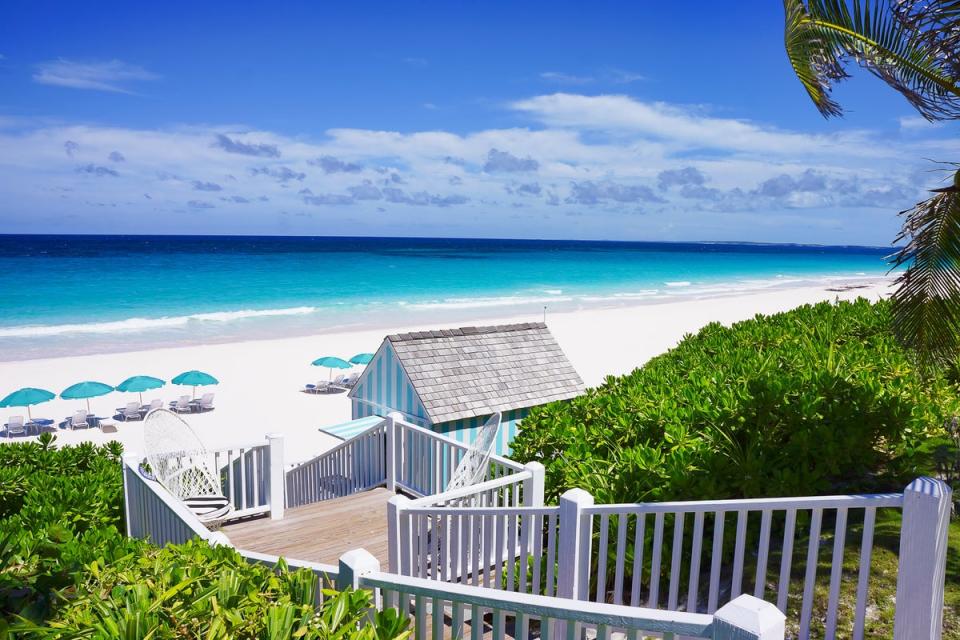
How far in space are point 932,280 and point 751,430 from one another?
173 centimetres

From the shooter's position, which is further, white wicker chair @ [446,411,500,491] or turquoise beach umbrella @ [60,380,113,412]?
turquoise beach umbrella @ [60,380,113,412]

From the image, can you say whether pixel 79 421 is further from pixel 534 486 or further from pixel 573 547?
pixel 573 547

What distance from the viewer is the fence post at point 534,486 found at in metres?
5.74

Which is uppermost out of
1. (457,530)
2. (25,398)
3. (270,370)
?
(457,530)

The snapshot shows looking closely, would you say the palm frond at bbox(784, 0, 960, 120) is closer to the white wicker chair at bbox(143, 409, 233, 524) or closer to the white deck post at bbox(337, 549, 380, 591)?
the white deck post at bbox(337, 549, 380, 591)

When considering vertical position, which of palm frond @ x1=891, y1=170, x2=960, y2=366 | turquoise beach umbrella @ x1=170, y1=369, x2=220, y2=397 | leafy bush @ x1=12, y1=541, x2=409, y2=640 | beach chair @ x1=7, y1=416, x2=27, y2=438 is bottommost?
beach chair @ x1=7, y1=416, x2=27, y2=438

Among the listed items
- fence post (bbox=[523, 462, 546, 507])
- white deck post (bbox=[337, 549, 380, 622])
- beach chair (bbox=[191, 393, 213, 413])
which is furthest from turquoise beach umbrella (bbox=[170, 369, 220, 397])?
white deck post (bbox=[337, 549, 380, 622])

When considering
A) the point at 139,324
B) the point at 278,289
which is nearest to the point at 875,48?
the point at 139,324

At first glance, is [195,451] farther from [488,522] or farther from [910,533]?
[910,533]

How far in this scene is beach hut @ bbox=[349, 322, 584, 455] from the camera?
34.1ft

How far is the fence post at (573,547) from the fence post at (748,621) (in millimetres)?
1864

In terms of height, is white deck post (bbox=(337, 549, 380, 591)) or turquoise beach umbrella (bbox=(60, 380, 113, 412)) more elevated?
white deck post (bbox=(337, 549, 380, 591))

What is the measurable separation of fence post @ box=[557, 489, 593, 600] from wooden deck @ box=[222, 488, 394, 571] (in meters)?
3.41

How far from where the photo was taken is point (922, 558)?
A: 2760 millimetres
